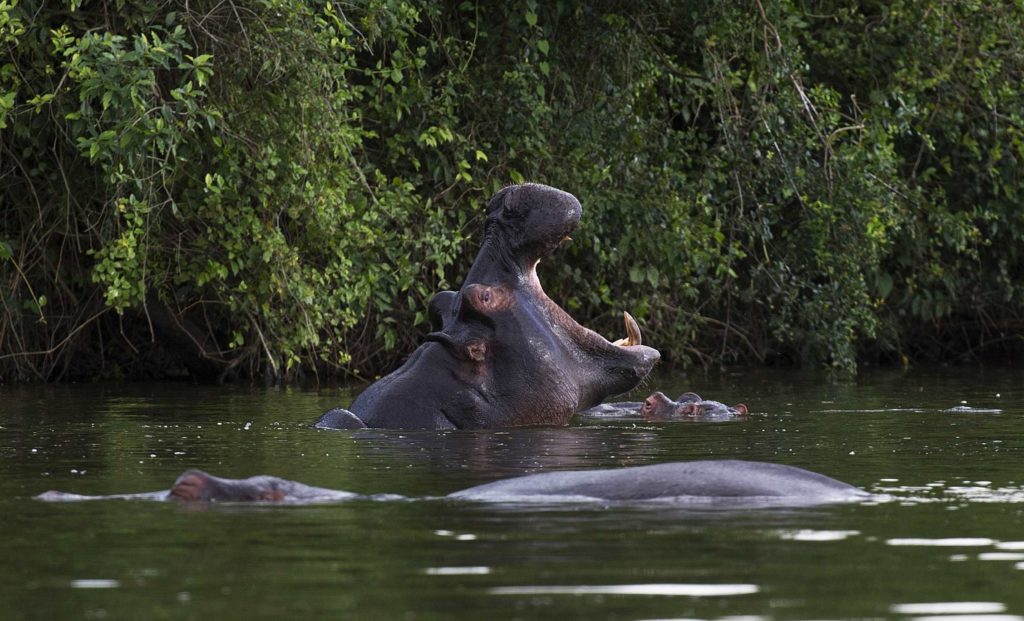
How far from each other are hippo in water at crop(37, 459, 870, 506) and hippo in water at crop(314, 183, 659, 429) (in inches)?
119

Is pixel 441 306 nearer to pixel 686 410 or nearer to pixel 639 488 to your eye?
pixel 686 410

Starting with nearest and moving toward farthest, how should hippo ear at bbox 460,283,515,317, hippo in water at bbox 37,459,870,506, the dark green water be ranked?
the dark green water, hippo in water at bbox 37,459,870,506, hippo ear at bbox 460,283,515,317

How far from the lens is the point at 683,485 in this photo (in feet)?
20.0

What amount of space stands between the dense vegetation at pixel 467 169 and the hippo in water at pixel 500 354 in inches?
124

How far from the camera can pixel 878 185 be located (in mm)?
16406

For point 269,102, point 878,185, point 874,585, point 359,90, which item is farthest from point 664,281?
point 874,585

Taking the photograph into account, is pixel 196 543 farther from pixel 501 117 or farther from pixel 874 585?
pixel 501 117

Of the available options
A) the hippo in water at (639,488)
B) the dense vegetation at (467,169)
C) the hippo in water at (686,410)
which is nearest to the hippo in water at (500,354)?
the hippo in water at (686,410)

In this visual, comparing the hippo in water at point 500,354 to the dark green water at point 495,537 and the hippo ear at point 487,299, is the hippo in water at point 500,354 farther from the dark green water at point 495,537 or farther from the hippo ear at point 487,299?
the dark green water at point 495,537

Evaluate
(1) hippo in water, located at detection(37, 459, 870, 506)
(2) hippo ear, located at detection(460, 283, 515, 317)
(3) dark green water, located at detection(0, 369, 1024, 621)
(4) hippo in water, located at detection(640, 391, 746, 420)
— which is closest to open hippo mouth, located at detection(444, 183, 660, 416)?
(2) hippo ear, located at detection(460, 283, 515, 317)

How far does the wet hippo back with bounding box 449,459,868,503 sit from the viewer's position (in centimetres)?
608

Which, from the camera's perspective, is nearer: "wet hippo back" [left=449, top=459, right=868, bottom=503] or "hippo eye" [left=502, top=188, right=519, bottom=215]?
"wet hippo back" [left=449, top=459, right=868, bottom=503]

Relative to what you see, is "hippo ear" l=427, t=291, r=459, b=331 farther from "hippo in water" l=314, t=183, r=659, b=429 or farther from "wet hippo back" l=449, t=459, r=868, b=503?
"wet hippo back" l=449, t=459, r=868, b=503

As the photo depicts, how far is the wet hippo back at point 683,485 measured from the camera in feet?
20.0
